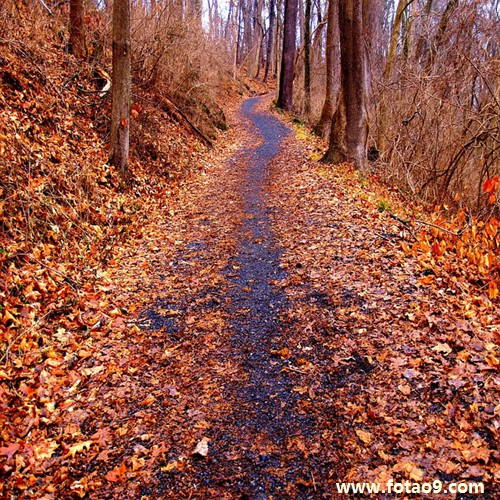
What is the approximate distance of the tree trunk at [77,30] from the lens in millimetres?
9625

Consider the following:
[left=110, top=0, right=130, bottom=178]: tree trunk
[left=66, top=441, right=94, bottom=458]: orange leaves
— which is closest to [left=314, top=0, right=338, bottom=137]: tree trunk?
[left=110, top=0, right=130, bottom=178]: tree trunk

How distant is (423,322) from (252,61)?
45684 millimetres

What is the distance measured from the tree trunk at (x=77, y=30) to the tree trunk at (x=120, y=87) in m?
2.51

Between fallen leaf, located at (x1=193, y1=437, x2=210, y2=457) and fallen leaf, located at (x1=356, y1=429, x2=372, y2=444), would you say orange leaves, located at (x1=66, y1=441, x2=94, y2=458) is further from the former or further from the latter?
fallen leaf, located at (x1=356, y1=429, x2=372, y2=444)

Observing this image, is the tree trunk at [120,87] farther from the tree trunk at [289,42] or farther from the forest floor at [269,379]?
the tree trunk at [289,42]

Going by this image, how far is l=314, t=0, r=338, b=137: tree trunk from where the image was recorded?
14.3 meters

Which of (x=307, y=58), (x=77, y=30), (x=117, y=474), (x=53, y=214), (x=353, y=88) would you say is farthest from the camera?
(x=307, y=58)

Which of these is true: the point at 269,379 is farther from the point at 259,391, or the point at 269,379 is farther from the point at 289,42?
the point at 289,42

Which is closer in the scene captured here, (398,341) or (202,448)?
(202,448)

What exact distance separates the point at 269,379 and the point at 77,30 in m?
9.96

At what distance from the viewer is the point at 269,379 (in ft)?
12.5

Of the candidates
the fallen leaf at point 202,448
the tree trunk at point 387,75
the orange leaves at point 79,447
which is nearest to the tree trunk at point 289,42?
the tree trunk at point 387,75

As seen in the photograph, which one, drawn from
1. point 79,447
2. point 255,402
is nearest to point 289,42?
point 255,402

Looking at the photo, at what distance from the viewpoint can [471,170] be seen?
9547mm
